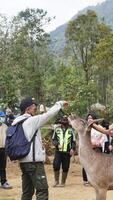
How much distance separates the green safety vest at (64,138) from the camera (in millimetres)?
13797

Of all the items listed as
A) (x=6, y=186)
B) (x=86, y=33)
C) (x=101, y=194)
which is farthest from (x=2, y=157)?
(x=86, y=33)

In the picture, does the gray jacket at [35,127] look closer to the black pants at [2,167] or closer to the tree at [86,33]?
the black pants at [2,167]

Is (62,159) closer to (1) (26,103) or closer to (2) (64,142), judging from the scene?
(2) (64,142)

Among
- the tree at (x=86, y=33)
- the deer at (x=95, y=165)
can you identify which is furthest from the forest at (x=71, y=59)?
the deer at (x=95, y=165)

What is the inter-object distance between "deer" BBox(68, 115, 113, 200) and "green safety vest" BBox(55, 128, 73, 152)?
387 cm

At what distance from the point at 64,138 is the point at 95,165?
431cm

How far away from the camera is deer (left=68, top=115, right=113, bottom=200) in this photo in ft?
30.5

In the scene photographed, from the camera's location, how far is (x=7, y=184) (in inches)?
532

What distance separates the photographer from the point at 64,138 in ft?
45.3

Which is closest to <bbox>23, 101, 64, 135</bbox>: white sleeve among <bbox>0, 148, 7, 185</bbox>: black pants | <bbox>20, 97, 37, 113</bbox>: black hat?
<bbox>20, 97, 37, 113</bbox>: black hat

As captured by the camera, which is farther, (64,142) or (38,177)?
(64,142)

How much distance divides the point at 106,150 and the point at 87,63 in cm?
3830

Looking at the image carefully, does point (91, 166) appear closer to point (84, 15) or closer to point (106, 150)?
point (106, 150)

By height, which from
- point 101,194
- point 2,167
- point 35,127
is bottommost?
point 101,194
